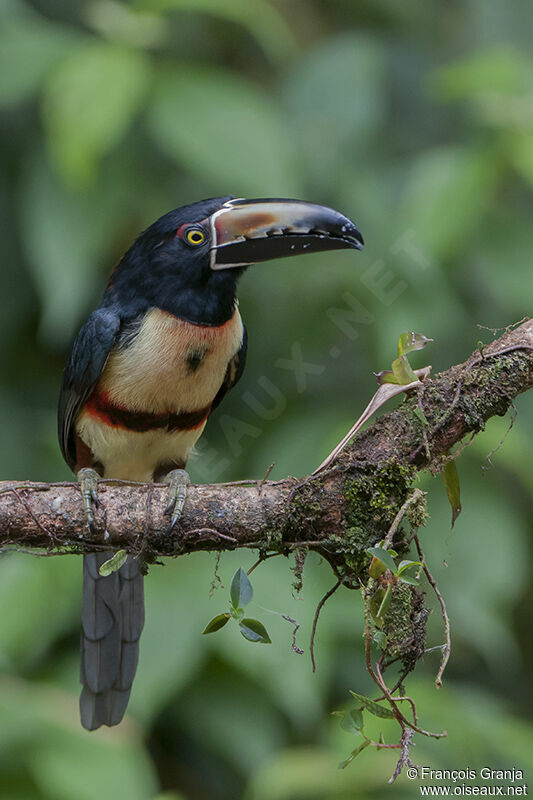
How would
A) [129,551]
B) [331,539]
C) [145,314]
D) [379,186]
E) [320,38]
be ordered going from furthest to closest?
[320,38], [379,186], [145,314], [129,551], [331,539]

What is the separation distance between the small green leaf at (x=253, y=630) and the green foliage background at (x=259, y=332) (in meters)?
1.12

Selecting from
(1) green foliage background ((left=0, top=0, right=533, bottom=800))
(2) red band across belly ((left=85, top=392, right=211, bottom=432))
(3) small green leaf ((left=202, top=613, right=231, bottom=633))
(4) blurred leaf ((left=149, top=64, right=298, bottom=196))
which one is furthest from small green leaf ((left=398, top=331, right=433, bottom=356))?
(4) blurred leaf ((left=149, top=64, right=298, bottom=196))

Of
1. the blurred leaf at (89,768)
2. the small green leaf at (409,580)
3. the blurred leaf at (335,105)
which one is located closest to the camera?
the small green leaf at (409,580)

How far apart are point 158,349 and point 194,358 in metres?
0.11

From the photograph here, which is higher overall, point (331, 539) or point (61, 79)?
point (61, 79)

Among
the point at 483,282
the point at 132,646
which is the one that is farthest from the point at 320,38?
the point at 132,646

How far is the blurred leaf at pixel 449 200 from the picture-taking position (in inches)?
142

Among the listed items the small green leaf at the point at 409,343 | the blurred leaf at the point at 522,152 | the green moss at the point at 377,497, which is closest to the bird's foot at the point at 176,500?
the green moss at the point at 377,497

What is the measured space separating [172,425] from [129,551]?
725 mm

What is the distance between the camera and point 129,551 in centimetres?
241

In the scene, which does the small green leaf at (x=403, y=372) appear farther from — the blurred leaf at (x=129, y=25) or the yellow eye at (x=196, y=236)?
the blurred leaf at (x=129, y=25)

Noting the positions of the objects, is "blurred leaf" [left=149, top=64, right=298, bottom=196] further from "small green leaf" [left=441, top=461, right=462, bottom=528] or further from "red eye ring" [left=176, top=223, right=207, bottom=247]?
"small green leaf" [left=441, top=461, right=462, bottom=528]

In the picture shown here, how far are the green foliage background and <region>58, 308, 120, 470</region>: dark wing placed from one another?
63 centimetres

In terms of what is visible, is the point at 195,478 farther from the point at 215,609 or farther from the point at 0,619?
the point at 0,619
